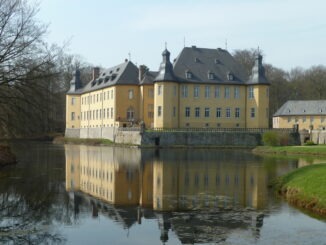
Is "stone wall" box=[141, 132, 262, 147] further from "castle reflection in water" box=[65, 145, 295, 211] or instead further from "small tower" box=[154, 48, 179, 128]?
"castle reflection in water" box=[65, 145, 295, 211]

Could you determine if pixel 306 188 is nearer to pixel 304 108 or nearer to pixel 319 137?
pixel 319 137

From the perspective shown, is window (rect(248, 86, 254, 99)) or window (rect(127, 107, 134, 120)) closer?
window (rect(248, 86, 254, 99))

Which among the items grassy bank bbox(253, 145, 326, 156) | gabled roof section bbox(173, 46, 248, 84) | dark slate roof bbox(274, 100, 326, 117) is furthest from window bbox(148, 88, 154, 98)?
dark slate roof bbox(274, 100, 326, 117)

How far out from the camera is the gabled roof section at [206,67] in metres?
57.5

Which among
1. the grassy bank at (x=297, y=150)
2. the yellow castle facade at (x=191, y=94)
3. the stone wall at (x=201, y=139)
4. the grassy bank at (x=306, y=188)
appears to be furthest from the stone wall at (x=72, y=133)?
the grassy bank at (x=306, y=188)

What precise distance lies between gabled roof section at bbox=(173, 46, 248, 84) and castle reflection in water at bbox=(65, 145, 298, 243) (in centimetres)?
3161

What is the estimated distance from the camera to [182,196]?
1655 cm

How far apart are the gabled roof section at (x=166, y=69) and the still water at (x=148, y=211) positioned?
108 feet

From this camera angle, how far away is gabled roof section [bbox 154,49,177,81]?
180ft

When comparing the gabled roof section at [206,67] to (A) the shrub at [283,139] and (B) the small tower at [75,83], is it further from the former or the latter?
(B) the small tower at [75,83]

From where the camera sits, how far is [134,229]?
38.4 feet

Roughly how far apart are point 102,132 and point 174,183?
Result: 149 ft

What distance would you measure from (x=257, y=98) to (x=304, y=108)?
1707cm

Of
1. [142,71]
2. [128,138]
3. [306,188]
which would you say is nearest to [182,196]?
[306,188]
